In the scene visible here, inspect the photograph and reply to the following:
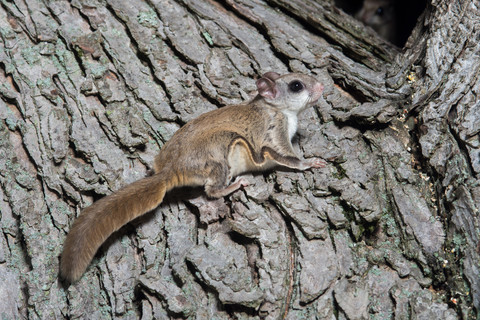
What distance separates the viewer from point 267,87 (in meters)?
3.36

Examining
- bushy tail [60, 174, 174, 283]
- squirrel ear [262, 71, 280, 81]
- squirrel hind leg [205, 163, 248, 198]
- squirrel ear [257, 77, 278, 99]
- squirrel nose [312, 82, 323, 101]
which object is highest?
squirrel nose [312, 82, 323, 101]

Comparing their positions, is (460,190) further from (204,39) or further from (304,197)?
(204,39)

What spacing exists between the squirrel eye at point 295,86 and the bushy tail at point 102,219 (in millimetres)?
1241

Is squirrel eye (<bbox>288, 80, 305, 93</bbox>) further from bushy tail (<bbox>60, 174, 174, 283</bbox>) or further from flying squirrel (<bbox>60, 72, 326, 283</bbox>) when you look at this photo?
bushy tail (<bbox>60, 174, 174, 283</bbox>)

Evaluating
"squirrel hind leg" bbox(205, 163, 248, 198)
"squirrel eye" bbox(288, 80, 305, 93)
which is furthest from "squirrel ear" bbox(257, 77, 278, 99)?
"squirrel hind leg" bbox(205, 163, 248, 198)

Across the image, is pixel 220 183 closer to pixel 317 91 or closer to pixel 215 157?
pixel 215 157

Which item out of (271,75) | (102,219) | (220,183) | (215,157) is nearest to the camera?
(102,219)

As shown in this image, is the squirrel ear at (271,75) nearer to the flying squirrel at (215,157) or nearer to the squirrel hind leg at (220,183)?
the flying squirrel at (215,157)

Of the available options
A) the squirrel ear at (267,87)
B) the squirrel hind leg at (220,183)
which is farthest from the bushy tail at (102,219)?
the squirrel ear at (267,87)

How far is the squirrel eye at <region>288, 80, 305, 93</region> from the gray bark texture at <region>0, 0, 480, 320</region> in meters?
0.21

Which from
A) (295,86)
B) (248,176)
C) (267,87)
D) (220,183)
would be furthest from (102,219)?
(295,86)

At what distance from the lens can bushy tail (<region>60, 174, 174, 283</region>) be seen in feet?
8.64

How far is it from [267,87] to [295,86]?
22cm

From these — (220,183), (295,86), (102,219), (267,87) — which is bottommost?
(102,219)
